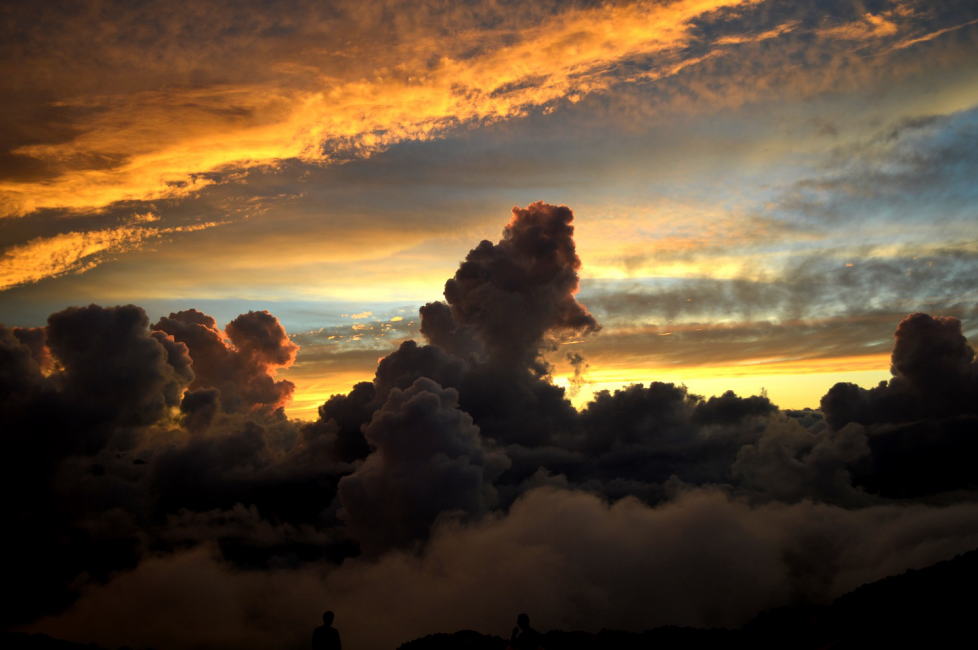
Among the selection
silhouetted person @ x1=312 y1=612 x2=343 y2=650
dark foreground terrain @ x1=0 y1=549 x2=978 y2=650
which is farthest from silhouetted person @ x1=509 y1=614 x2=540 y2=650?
dark foreground terrain @ x1=0 y1=549 x2=978 y2=650

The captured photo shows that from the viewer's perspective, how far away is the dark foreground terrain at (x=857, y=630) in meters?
64.5

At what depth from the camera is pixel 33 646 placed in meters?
101

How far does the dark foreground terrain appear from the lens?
64500 millimetres

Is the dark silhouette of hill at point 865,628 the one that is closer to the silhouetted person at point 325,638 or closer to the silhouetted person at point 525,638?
the silhouetted person at point 525,638

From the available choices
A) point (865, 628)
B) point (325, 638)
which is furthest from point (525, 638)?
point (865, 628)

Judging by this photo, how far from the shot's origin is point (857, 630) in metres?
75.6

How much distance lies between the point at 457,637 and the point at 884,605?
9716 cm

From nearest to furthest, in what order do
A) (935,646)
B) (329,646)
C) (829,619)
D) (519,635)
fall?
(329,646), (519,635), (935,646), (829,619)

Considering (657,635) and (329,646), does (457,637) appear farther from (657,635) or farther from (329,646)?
(329,646)

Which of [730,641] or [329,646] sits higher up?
A: [329,646]

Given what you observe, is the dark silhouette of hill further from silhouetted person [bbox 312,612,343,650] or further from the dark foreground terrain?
silhouetted person [bbox 312,612,343,650]

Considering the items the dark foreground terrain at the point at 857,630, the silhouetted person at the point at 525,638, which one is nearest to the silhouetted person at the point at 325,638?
the silhouetted person at the point at 525,638

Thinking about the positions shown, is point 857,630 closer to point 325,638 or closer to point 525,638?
point 525,638

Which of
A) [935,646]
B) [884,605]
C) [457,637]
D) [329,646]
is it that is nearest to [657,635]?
[457,637]
